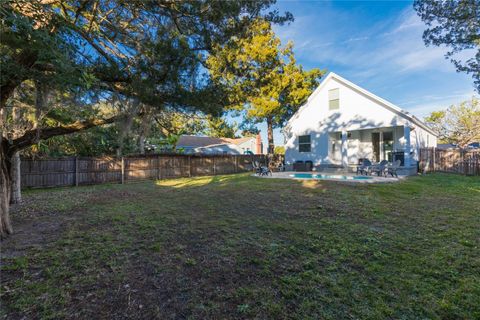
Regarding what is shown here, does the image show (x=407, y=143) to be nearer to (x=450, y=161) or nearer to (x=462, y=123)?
(x=450, y=161)

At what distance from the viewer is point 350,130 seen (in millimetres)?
14539

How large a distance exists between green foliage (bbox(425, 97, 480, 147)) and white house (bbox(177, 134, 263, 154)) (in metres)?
21.0

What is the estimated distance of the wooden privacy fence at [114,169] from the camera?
10.7 m

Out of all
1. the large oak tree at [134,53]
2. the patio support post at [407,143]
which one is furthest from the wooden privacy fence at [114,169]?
the patio support post at [407,143]

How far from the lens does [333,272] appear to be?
9.80 ft

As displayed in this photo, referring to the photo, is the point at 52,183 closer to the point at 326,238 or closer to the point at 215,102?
the point at 215,102

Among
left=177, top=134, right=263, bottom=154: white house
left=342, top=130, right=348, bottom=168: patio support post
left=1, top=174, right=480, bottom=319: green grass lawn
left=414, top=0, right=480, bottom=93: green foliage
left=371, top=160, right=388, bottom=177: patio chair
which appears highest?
left=414, top=0, right=480, bottom=93: green foliage

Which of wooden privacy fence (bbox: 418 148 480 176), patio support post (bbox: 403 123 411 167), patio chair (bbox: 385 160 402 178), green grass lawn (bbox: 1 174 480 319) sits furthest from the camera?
wooden privacy fence (bbox: 418 148 480 176)

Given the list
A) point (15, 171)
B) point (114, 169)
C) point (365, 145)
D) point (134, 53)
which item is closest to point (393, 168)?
point (365, 145)

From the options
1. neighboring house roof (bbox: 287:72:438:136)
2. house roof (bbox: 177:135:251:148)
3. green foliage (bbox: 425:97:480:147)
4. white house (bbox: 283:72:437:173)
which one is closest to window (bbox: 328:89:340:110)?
white house (bbox: 283:72:437:173)

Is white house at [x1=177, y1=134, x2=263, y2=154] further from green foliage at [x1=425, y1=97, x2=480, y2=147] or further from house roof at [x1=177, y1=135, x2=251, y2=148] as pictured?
green foliage at [x1=425, y1=97, x2=480, y2=147]

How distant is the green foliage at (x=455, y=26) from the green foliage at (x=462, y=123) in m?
10.9

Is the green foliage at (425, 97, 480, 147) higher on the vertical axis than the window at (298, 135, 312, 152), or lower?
higher

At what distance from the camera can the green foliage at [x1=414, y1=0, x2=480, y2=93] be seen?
10148 millimetres
